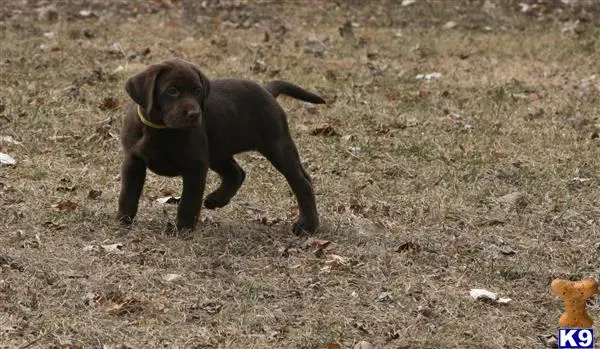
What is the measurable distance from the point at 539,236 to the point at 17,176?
306 centimetres

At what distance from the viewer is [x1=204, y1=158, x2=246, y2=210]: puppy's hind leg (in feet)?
19.8

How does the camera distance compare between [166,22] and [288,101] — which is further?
[166,22]

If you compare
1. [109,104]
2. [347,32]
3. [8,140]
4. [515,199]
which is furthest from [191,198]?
[347,32]

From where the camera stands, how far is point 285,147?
584 cm

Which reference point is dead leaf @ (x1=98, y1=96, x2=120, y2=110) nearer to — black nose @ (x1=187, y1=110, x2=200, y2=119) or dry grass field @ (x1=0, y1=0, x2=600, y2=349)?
dry grass field @ (x1=0, y1=0, x2=600, y2=349)

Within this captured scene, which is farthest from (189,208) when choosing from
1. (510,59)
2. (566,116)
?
(510,59)

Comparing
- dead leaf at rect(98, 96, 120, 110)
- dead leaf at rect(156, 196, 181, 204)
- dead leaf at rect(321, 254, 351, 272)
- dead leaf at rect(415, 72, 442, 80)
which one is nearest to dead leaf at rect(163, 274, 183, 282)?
dead leaf at rect(321, 254, 351, 272)

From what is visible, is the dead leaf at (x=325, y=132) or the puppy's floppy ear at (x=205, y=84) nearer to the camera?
the puppy's floppy ear at (x=205, y=84)

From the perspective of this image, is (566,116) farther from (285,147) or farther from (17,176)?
(17,176)

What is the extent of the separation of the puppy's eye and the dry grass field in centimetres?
75

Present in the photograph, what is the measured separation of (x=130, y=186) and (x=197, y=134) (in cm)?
49

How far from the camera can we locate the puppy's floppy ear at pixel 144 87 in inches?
206

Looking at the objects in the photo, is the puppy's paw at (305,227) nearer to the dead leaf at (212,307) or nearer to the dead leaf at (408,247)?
the dead leaf at (408,247)

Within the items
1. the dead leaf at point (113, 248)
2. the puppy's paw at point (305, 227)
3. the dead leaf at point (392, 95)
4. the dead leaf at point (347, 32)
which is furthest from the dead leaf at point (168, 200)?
the dead leaf at point (347, 32)
